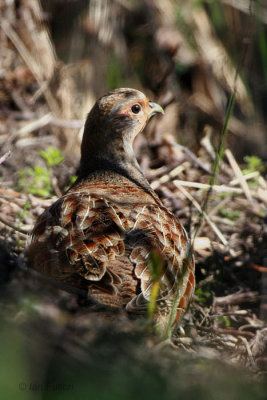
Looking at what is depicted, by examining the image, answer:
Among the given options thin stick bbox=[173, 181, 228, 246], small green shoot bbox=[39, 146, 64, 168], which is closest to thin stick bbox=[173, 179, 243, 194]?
thin stick bbox=[173, 181, 228, 246]

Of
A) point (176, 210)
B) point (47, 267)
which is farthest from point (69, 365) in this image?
point (176, 210)

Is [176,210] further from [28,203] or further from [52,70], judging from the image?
[52,70]

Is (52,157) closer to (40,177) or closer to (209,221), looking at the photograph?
(40,177)

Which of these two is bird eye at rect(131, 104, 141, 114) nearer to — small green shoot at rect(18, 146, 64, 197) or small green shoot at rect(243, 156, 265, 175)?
small green shoot at rect(18, 146, 64, 197)

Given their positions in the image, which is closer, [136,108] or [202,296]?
[202,296]

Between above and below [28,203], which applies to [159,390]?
below

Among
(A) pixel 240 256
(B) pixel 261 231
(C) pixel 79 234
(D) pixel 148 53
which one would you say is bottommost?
(C) pixel 79 234

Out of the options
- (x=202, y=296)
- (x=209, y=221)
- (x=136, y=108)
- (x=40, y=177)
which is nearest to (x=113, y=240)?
(x=202, y=296)

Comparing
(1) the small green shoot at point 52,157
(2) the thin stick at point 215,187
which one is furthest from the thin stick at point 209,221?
(1) the small green shoot at point 52,157
